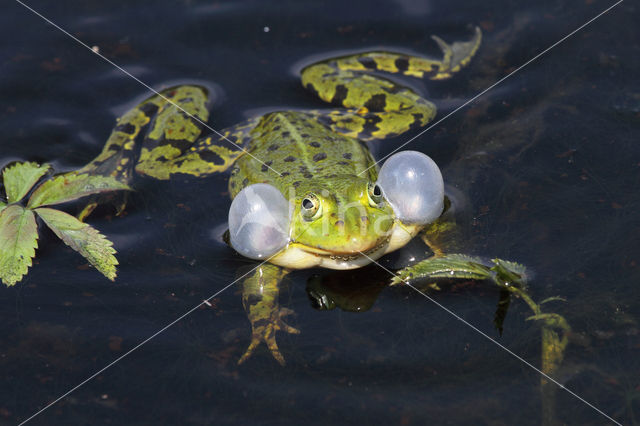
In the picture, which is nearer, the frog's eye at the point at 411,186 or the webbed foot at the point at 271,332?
the webbed foot at the point at 271,332

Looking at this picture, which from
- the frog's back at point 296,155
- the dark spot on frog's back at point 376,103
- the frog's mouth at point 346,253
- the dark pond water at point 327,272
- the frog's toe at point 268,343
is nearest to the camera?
the dark pond water at point 327,272

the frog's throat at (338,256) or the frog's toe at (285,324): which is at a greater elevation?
the frog's throat at (338,256)

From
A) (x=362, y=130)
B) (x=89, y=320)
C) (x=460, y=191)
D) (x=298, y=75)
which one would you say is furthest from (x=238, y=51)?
(x=89, y=320)

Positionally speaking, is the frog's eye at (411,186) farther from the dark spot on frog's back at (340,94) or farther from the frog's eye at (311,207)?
the dark spot on frog's back at (340,94)

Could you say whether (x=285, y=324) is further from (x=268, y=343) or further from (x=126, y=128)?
(x=126, y=128)

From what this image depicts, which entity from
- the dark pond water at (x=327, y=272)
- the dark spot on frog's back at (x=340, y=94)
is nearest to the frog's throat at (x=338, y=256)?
the dark pond water at (x=327, y=272)

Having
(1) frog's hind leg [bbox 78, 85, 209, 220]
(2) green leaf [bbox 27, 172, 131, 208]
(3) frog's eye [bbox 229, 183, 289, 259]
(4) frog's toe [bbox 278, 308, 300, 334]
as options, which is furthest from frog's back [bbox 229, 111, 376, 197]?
(2) green leaf [bbox 27, 172, 131, 208]

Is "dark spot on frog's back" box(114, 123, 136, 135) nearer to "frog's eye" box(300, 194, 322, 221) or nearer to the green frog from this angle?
the green frog
